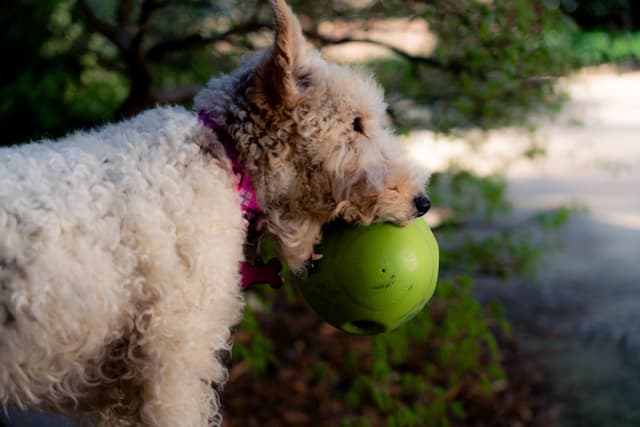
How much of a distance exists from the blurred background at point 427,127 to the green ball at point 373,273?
5.59ft

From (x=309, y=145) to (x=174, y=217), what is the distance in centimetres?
55

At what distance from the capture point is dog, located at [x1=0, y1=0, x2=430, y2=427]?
2.46m

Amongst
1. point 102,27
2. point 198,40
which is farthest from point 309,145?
point 102,27

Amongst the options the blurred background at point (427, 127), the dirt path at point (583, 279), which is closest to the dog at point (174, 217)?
the blurred background at point (427, 127)

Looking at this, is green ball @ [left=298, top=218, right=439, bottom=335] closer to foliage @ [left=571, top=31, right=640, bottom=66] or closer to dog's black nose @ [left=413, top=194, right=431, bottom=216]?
dog's black nose @ [left=413, top=194, right=431, bottom=216]

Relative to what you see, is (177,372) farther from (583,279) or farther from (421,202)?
(583,279)

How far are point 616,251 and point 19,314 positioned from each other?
24.1 ft

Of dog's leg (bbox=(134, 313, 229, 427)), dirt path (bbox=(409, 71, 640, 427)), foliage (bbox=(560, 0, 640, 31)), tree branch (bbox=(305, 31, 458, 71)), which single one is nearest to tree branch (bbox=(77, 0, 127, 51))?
tree branch (bbox=(305, 31, 458, 71))

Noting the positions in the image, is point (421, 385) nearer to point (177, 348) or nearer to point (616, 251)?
point (177, 348)

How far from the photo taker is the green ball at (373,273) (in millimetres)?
3135

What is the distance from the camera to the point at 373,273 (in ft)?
10.4

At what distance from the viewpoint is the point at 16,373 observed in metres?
2.48

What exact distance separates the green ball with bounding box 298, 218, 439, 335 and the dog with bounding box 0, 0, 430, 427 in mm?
81

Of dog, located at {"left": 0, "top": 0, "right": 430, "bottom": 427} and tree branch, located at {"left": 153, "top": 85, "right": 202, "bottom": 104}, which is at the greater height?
dog, located at {"left": 0, "top": 0, "right": 430, "bottom": 427}
